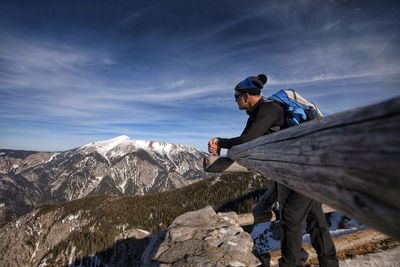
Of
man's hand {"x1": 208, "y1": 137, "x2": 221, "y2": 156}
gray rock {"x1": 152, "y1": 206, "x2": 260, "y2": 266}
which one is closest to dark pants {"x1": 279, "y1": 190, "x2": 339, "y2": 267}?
man's hand {"x1": 208, "y1": 137, "x2": 221, "y2": 156}

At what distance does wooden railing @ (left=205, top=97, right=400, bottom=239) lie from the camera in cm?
104

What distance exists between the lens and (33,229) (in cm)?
17488

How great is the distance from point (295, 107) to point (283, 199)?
157 centimetres

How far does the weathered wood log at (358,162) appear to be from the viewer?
1039mm

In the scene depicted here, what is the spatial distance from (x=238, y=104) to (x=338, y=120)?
393 cm

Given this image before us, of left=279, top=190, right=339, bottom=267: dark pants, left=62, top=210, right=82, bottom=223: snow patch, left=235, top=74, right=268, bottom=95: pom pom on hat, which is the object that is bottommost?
left=62, top=210, right=82, bottom=223: snow patch

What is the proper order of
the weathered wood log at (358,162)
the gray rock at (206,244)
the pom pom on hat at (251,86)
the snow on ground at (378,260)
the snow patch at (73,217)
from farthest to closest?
the snow patch at (73,217) → the gray rock at (206,244) → the snow on ground at (378,260) → the pom pom on hat at (251,86) → the weathered wood log at (358,162)

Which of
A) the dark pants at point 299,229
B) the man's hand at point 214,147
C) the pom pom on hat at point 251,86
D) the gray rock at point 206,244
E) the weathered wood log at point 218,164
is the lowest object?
the gray rock at point 206,244

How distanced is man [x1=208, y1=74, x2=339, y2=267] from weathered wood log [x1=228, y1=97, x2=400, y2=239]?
8.84 feet

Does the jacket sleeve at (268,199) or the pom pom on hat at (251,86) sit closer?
the pom pom on hat at (251,86)

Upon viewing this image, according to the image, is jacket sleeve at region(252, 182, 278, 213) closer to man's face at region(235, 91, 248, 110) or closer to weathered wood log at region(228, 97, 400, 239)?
man's face at region(235, 91, 248, 110)

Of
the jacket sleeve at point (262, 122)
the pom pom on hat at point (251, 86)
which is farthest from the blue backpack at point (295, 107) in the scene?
the pom pom on hat at point (251, 86)

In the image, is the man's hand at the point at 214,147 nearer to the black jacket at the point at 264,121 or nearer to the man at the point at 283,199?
the man at the point at 283,199

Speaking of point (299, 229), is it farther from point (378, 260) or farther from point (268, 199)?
point (378, 260)
